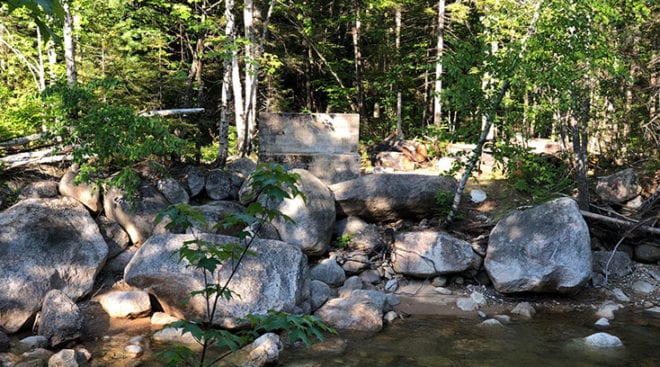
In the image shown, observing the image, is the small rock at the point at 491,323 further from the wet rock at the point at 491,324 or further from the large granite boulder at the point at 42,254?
the large granite boulder at the point at 42,254

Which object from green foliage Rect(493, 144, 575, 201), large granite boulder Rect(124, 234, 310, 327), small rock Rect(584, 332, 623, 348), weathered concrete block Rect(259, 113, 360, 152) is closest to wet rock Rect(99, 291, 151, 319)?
large granite boulder Rect(124, 234, 310, 327)

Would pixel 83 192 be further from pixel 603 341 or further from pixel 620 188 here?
pixel 620 188

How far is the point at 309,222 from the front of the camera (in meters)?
9.70

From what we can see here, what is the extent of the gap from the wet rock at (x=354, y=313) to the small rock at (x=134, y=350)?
8.66ft

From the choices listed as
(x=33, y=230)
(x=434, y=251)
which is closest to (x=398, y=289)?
(x=434, y=251)

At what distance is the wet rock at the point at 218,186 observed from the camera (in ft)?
35.9

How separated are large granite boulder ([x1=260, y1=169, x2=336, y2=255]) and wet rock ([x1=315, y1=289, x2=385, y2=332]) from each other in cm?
172

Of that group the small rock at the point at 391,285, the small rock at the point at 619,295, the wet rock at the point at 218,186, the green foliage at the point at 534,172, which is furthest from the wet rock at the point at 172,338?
the small rock at the point at 619,295

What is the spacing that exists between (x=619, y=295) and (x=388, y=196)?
4.71 metres

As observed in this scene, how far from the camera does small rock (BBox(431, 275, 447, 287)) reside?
9.34 m

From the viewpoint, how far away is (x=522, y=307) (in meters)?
8.39

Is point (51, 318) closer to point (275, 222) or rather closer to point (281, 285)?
point (281, 285)

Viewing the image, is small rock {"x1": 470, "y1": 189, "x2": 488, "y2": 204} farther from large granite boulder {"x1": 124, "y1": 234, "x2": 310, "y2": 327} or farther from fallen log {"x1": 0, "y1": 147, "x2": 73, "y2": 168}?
fallen log {"x1": 0, "y1": 147, "x2": 73, "y2": 168}

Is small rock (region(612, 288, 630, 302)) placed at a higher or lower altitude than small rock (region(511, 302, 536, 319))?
higher
